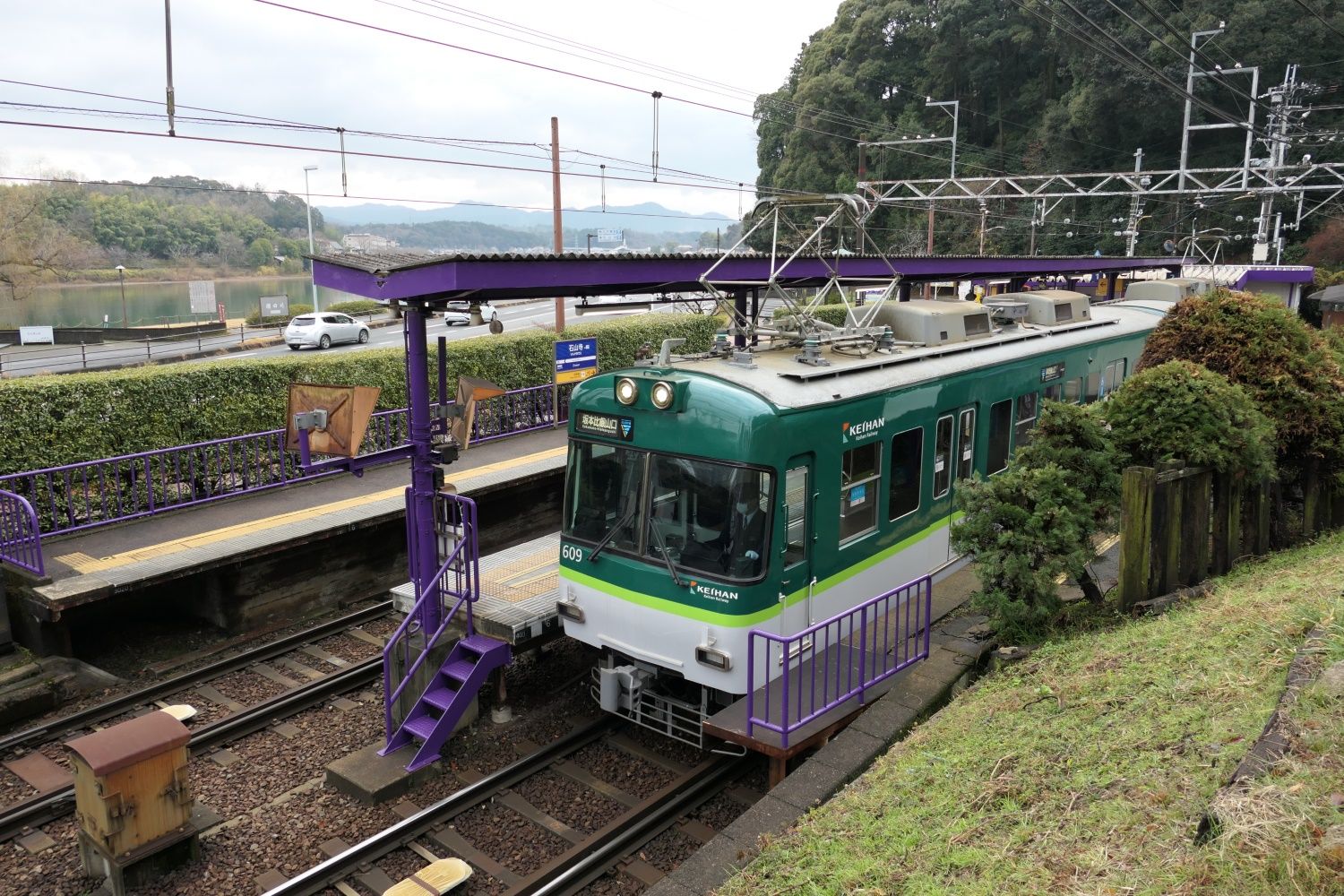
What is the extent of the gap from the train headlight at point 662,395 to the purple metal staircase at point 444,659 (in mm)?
1783

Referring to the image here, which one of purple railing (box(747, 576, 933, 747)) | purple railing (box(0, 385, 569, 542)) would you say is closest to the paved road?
purple railing (box(0, 385, 569, 542))

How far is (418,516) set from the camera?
8.14m

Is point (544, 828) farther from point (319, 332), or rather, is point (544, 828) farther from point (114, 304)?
point (114, 304)

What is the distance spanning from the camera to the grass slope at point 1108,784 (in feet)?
12.3

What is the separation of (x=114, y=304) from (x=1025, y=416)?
57.1 metres

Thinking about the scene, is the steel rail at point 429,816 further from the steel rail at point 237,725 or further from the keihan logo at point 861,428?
the keihan logo at point 861,428

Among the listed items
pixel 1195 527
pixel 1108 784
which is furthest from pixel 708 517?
pixel 1195 527

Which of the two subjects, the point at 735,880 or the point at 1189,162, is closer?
the point at 735,880

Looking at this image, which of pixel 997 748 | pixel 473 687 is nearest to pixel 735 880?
pixel 997 748

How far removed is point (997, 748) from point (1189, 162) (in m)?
53.3

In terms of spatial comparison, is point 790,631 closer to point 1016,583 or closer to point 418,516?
point 1016,583

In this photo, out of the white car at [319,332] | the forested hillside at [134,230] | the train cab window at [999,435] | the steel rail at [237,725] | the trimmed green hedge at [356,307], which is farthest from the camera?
the trimmed green hedge at [356,307]

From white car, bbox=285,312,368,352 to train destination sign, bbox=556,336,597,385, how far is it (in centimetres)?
1928

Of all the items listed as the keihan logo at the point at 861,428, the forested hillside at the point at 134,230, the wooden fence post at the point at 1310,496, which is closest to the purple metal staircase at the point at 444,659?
the keihan logo at the point at 861,428
